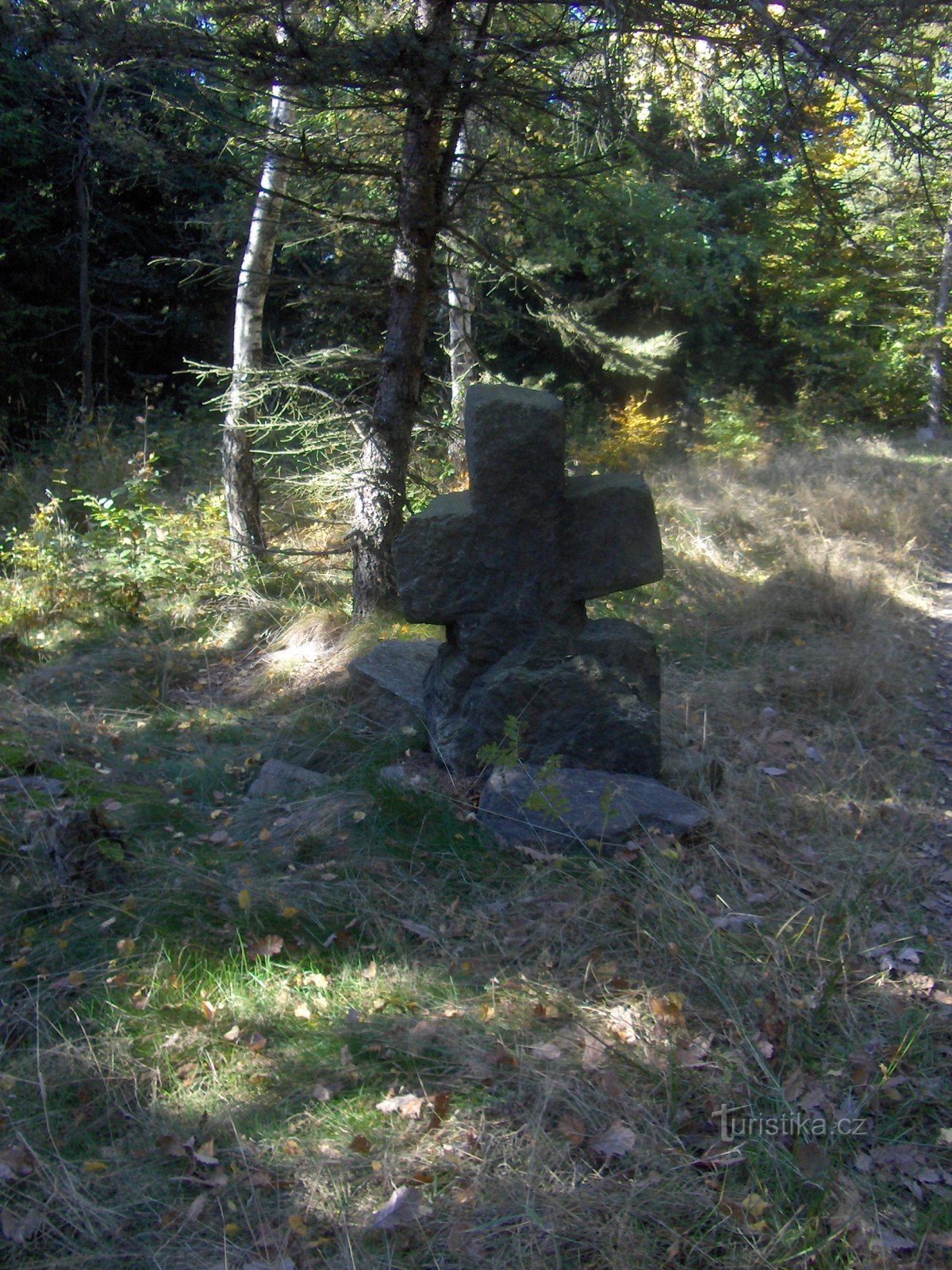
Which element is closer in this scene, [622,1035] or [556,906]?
[622,1035]

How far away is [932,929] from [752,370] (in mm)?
18559

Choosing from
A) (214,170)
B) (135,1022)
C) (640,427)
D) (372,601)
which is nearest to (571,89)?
(214,170)

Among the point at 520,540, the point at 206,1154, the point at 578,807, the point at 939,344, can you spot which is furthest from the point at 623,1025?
the point at 939,344

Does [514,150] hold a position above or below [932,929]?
above

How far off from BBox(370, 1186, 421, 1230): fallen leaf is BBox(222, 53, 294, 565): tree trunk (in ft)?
20.0

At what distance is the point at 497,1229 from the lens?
2.60 meters

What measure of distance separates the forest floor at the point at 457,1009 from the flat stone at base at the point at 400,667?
0.54 ft

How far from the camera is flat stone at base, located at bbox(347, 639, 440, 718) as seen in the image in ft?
18.8

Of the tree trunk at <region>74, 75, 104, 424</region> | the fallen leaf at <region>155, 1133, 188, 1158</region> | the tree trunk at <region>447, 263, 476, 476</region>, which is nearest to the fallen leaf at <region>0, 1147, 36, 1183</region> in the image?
the fallen leaf at <region>155, 1133, 188, 1158</region>

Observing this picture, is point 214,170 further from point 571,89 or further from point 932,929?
point 932,929

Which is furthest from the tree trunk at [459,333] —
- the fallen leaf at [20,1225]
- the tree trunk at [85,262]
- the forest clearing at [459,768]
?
the tree trunk at [85,262]

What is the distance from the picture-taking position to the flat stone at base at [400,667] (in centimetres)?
572

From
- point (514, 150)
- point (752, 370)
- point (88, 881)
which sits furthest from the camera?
point (752, 370)

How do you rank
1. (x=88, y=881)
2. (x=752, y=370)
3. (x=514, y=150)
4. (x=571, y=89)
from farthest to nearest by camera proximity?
(x=752, y=370), (x=514, y=150), (x=571, y=89), (x=88, y=881)
